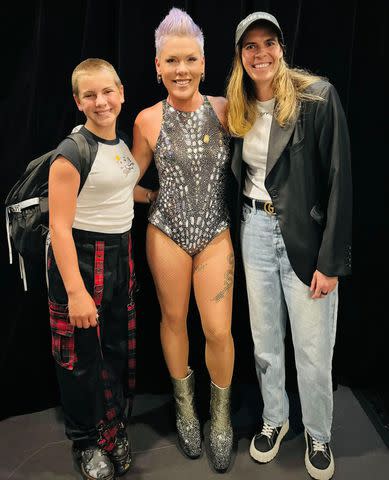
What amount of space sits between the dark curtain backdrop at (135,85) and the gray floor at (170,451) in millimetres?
229

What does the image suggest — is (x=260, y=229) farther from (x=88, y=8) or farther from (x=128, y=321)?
(x=88, y=8)

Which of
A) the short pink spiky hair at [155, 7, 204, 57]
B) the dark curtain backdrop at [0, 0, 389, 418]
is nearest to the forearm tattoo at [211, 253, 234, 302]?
the dark curtain backdrop at [0, 0, 389, 418]

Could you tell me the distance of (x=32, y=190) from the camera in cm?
197

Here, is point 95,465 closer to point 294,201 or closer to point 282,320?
point 282,320

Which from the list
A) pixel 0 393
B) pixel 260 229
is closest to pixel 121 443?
pixel 0 393

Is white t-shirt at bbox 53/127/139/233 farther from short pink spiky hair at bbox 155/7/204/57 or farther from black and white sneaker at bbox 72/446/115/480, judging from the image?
black and white sneaker at bbox 72/446/115/480

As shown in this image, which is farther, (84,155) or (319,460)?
(319,460)

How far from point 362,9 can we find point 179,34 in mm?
945

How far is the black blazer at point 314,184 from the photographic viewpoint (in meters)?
1.86

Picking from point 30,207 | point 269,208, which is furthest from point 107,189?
point 269,208

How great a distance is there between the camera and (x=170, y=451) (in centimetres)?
238

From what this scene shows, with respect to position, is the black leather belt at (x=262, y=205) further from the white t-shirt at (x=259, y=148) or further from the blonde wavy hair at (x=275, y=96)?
the blonde wavy hair at (x=275, y=96)

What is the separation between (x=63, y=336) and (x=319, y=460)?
3.88ft

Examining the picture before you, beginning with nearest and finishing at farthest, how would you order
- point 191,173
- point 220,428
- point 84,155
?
point 84,155 < point 191,173 < point 220,428
